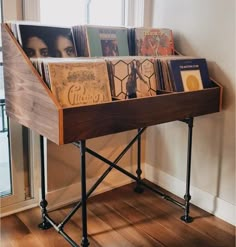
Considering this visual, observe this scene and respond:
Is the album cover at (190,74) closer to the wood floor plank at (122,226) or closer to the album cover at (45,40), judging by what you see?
the album cover at (45,40)

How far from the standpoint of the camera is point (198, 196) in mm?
2230

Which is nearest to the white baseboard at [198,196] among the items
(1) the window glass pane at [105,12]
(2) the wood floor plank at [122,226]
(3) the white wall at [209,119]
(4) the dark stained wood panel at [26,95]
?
(3) the white wall at [209,119]

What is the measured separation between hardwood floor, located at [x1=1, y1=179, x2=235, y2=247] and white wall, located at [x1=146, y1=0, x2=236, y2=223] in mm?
172

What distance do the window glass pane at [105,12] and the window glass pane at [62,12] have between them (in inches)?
3.1

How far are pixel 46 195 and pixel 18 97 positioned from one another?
0.80m

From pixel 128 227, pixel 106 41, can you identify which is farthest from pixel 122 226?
pixel 106 41

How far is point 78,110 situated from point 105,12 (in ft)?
4.12

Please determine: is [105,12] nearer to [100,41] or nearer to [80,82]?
[100,41]

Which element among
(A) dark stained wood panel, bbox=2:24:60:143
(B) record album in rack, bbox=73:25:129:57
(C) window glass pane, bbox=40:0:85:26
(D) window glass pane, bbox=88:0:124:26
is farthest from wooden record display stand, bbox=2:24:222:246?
(D) window glass pane, bbox=88:0:124:26

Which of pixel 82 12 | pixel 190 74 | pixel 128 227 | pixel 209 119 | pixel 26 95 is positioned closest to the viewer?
pixel 26 95

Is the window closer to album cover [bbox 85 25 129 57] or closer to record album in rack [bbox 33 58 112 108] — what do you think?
album cover [bbox 85 25 129 57]

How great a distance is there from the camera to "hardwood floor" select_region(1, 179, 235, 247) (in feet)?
6.06

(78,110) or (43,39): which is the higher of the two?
(43,39)

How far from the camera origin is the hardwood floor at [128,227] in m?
1.85
